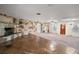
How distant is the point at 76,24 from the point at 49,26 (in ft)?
1.28

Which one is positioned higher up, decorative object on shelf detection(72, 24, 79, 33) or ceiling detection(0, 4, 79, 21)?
ceiling detection(0, 4, 79, 21)

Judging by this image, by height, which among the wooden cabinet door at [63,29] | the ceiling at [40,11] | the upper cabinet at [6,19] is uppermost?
the ceiling at [40,11]

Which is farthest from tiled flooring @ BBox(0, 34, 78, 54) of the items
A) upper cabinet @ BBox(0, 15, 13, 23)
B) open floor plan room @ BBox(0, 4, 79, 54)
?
upper cabinet @ BBox(0, 15, 13, 23)

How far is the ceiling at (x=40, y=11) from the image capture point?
2.39 metres

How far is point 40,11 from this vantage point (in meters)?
2.40

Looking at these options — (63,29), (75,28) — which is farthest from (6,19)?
(75,28)

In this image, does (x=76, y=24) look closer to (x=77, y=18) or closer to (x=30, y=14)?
(x=77, y=18)

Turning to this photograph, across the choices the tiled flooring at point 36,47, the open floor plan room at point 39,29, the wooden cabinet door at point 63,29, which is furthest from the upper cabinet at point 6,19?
the wooden cabinet door at point 63,29

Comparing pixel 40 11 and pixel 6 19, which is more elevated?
pixel 40 11

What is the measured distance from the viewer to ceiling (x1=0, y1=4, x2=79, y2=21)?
239 centimetres

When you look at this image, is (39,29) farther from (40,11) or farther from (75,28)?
(75,28)

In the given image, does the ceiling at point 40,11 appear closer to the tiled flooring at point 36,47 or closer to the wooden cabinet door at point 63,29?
the wooden cabinet door at point 63,29

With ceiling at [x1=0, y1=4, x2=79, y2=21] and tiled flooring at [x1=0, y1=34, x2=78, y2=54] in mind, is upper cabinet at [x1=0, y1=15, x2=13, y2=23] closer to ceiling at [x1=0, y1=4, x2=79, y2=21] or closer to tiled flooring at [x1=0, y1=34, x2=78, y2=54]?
ceiling at [x1=0, y1=4, x2=79, y2=21]

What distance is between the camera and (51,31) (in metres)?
2.42
